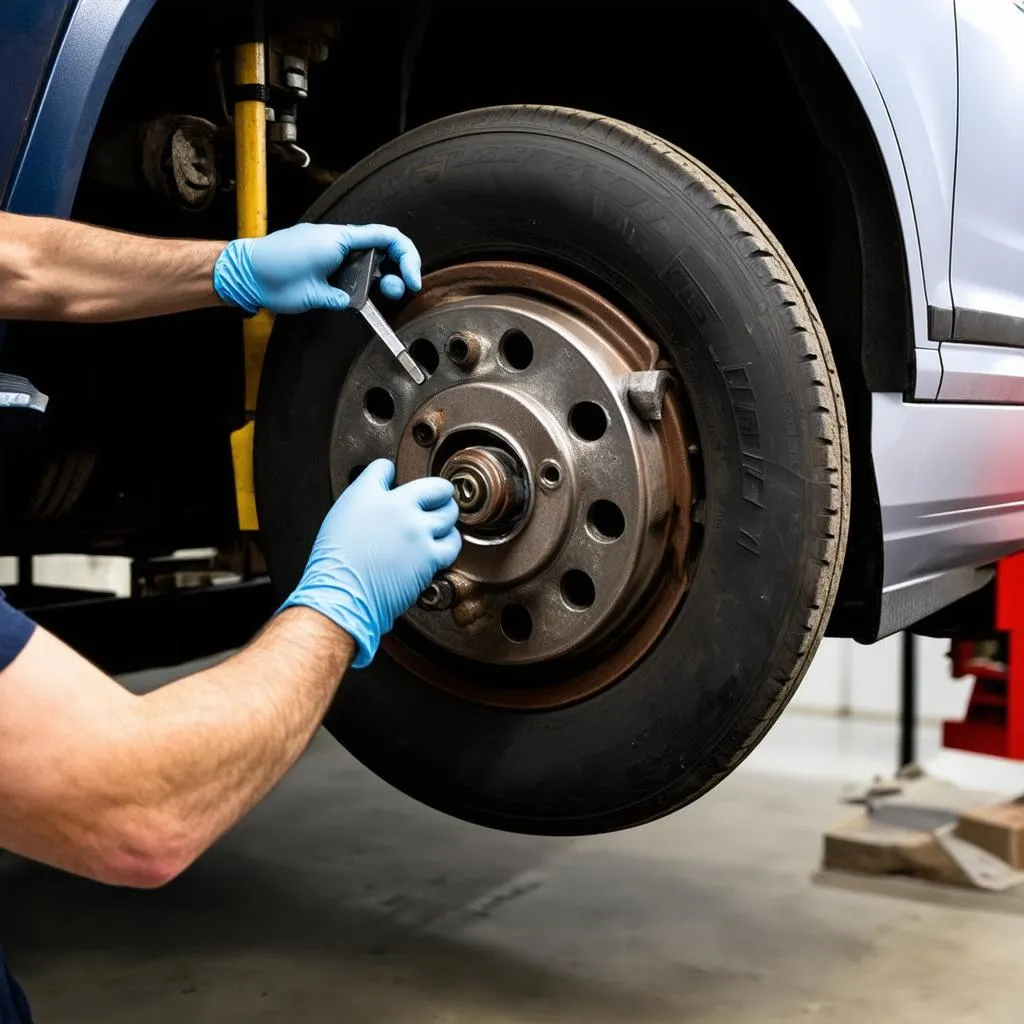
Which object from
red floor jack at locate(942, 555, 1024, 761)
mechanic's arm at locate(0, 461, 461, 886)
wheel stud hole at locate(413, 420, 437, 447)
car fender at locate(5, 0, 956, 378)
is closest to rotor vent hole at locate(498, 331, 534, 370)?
wheel stud hole at locate(413, 420, 437, 447)

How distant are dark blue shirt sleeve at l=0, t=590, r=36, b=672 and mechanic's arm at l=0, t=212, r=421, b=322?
47cm

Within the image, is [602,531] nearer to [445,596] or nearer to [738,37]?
[445,596]

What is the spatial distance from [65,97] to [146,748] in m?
0.64

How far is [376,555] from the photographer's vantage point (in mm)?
1172

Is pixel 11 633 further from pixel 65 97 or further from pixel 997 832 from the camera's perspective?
pixel 997 832

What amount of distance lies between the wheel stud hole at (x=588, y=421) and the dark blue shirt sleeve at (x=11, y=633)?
0.53 m

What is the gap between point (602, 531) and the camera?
1229mm

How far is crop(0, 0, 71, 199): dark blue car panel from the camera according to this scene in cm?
117

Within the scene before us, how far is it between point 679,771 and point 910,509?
0.43 meters

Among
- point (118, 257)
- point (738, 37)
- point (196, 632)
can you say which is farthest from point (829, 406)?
point (196, 632)

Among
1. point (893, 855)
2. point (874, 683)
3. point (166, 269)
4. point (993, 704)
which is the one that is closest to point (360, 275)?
point (166, 269)

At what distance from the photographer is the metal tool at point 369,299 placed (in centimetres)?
124

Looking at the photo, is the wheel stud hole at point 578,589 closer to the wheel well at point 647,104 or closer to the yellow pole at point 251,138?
the wheel well at point 647,104

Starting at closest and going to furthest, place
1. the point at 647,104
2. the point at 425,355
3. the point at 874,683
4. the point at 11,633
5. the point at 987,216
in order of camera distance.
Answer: the point at 11,633
the point at 425,355
the point at 987,216
the point at 647,104
the point at 874,683
